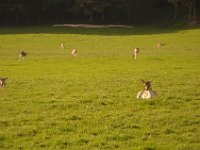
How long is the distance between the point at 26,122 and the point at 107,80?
11.0 metres

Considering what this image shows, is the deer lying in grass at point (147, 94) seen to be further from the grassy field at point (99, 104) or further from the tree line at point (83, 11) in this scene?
the tree line at point (83, 11)

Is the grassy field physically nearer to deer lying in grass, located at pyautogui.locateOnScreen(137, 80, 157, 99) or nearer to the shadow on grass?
deer lying in grass, located at pyautogui.locateOnScreen(137, 80, 157, 99)

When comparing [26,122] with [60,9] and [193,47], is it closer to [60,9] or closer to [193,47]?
[193,47]

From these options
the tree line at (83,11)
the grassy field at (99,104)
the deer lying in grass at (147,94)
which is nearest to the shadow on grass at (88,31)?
the tree line at (83,11)

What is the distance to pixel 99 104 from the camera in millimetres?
19156

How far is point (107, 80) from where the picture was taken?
87.9 feet

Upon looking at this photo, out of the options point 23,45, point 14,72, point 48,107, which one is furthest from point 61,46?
point 48,107

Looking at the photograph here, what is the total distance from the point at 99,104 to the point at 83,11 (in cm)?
7052

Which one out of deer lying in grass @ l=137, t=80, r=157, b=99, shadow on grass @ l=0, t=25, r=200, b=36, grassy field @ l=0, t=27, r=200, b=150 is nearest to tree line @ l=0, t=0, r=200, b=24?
shadow on grass @ l=0, t=25, r=200, b=36

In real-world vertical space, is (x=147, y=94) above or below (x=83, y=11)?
below

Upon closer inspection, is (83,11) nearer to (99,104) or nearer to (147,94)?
(147,94)

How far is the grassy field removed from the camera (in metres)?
14.4

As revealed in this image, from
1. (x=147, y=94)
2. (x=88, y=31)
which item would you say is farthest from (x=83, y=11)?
(x=147, y=94)

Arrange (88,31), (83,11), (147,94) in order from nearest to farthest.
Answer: (147,94)
(88,31)
(83,11)
